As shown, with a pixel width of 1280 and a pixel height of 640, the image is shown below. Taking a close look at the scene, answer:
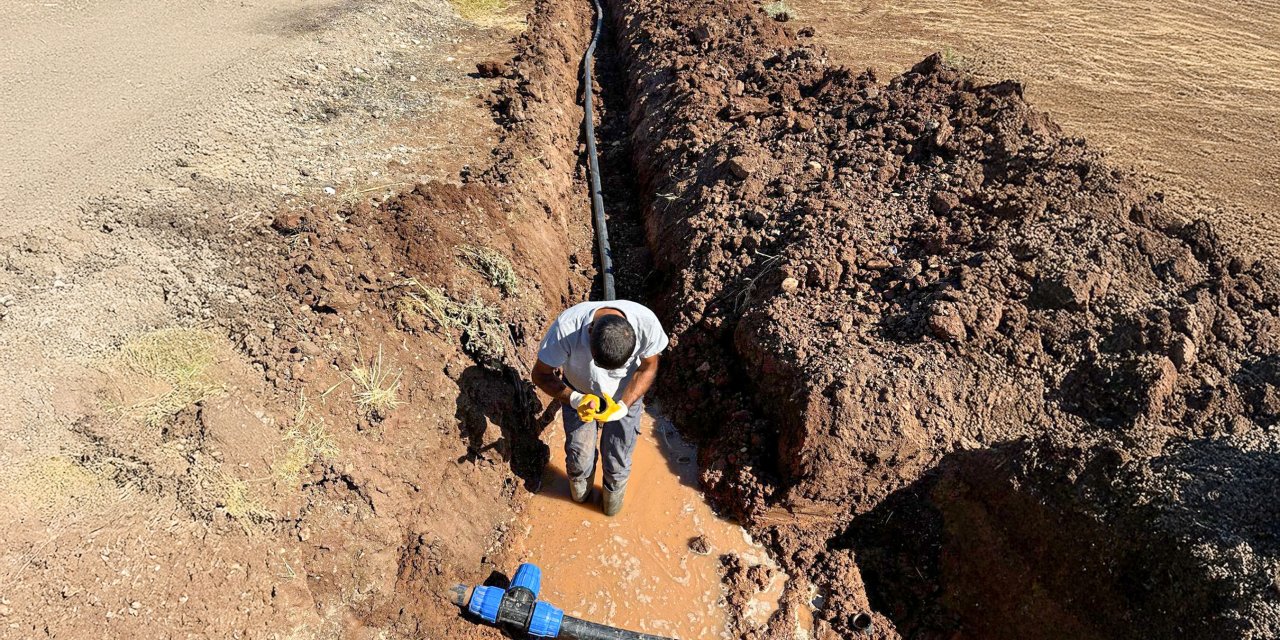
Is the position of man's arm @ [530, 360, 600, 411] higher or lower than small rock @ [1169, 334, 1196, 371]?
lower

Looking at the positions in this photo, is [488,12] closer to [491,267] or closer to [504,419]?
[491,267]

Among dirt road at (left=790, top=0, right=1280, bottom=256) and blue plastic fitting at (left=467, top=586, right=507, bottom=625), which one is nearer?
blue plastic fitting at (left=467, top=586, right=507, bottom=625)

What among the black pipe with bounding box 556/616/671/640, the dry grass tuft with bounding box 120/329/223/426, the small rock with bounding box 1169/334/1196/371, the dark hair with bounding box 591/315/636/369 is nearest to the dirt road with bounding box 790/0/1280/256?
the small rock with bounding box 1169/334/1196/371

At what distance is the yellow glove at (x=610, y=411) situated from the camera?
3715 mm

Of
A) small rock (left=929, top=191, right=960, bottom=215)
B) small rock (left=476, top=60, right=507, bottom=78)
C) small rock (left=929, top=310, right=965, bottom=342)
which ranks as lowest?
small rock (left=929, top=310, right=965, bottom=342)

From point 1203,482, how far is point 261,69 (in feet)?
26.4

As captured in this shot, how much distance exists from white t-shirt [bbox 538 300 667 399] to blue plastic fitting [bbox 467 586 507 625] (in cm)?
123

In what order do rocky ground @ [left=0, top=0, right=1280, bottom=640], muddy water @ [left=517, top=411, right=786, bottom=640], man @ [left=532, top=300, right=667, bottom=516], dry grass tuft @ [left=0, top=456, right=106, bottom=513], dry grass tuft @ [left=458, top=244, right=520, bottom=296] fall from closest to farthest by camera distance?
dry grass tuft @ [left=0, top=456, right=106, bottom=513], rocky ground @ [left=0, top=0, right=1280, bottom=640], man @ [left=532, top=300, right=667, bottom=516], muddy water @ [left=517, top=411, right=786, bottom=640], dry grass tuft @ [left=458, top=244, right=520, bottom=296]

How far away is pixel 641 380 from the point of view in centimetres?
390

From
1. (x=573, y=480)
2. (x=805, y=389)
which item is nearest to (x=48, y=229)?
(x=573, y=480)

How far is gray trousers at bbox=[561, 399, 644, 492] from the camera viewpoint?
417 cm

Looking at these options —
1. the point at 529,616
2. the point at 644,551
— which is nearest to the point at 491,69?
the point at 644,551

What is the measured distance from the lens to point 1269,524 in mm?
3197

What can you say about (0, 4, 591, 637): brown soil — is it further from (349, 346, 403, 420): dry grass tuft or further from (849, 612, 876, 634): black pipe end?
(849, 612, 876, 634): black pipe end
